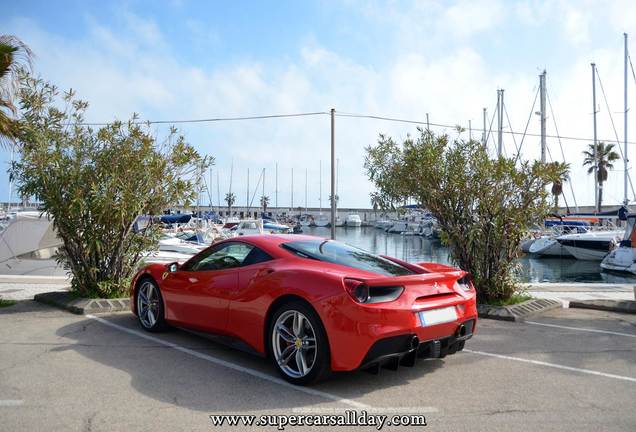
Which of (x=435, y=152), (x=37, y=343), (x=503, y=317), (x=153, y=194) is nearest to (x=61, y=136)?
(x=153, y=194)

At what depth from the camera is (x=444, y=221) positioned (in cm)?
905

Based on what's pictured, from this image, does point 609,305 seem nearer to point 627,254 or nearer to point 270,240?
point 270,240

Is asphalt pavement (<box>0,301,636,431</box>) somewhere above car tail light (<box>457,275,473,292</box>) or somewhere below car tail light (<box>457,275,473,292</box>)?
below

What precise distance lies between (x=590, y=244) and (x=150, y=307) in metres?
32.6

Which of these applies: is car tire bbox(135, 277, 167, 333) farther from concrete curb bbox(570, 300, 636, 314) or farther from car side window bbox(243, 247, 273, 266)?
concrete curb bbox(570, 300, 636, 314)

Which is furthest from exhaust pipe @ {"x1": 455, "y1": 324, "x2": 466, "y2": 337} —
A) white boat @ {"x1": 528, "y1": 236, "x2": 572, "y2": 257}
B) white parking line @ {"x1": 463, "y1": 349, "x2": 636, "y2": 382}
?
white boat @ {"x1": 528, "y1": 236, "x2": 572, "y2": 257}

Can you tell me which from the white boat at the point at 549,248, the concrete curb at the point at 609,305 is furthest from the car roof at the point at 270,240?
the white boat at the point at 549,248

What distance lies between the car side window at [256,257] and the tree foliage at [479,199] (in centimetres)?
435

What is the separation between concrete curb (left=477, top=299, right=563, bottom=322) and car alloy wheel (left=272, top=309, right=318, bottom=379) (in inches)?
168

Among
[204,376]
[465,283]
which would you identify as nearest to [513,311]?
[465,283]

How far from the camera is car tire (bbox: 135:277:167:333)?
252 inches

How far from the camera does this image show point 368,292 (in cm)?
427

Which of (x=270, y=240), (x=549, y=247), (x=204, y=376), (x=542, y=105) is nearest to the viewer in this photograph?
(x=204, y=376)

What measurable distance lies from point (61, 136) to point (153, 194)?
1.74 metres
